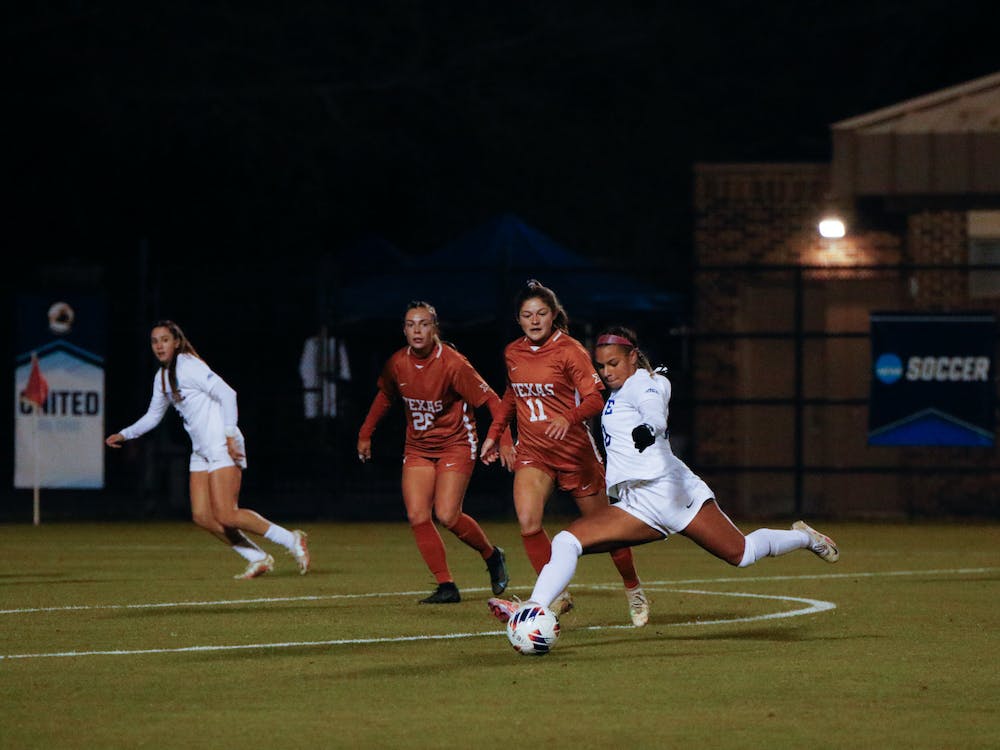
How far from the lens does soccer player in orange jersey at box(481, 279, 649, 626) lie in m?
12.9

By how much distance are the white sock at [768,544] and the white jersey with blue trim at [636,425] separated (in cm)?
61

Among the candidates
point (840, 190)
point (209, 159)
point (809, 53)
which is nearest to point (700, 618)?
point (840, 190)

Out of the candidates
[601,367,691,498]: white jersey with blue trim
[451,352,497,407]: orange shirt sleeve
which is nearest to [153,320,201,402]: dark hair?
[451,352,497,407]: orange shirt sleeve

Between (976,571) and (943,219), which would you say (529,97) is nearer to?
(943,219)

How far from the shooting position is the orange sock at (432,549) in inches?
553

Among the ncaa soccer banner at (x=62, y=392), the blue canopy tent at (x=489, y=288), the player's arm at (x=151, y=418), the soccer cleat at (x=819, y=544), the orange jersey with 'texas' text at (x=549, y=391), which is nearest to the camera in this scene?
the soccer cleat at (x=819, y=544)

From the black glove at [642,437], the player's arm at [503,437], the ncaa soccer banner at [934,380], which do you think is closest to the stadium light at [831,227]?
the ncaa soccer banner at [934,380]

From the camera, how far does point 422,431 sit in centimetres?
1417

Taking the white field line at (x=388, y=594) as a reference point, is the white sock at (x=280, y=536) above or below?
above

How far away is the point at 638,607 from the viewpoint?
12375 millimetres

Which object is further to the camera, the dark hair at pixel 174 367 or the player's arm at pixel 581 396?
the dark hair at pixel 174 367

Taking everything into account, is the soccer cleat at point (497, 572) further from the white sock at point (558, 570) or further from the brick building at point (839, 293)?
the brick building at point (839, 293)

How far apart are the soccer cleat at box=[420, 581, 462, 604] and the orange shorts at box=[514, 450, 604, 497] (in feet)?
3.97

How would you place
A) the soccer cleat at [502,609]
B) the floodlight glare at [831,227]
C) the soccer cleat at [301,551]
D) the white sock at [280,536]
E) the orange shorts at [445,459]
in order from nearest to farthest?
the soccer cleat at [502,609]
the orange shorts at [445,459]
the white sock at [280,536]
the soccer cleat at [301,551]
the floodlight glare at [831,227]
